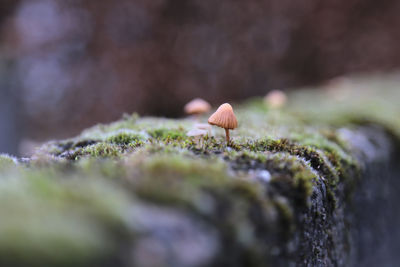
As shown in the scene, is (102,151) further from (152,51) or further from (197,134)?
(152,51)

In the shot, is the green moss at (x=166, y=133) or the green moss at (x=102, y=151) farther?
the green moss at (x=166, y=133)

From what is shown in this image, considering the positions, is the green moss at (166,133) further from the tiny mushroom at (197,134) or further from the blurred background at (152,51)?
the blurred background at (152,51)

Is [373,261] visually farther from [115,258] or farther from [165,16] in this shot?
[165,16]

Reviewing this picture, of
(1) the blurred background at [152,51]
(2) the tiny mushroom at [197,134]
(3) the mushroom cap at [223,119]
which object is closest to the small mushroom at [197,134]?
(2) the tiny mushroom at [197,134]

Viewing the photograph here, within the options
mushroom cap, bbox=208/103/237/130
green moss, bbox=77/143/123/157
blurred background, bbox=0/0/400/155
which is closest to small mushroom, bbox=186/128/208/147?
mushroom cap, bbox=208/103/237/130

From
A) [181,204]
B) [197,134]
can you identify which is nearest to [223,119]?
[197,134]

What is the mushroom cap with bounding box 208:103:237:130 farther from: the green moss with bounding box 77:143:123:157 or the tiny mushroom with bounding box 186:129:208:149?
the green moss with bounding box 77:143:123:157
